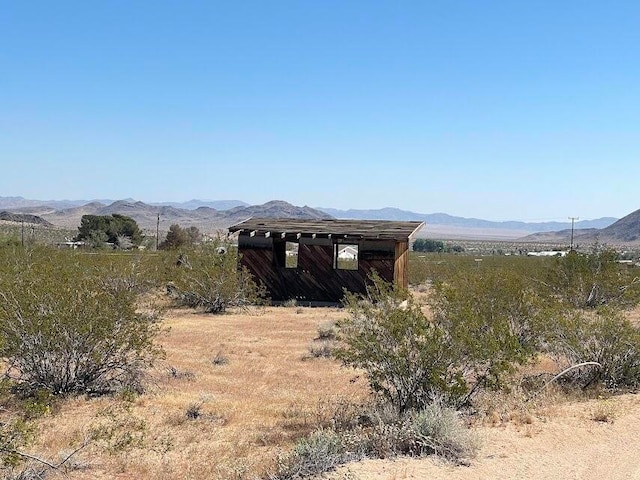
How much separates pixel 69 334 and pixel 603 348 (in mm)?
8258

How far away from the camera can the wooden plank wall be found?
77.7 feet

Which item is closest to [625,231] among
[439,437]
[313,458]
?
[439,437]

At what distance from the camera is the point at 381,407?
28.7 ft

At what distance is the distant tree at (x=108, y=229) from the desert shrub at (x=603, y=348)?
173 ft

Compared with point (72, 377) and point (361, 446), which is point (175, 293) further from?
point (361, 446)

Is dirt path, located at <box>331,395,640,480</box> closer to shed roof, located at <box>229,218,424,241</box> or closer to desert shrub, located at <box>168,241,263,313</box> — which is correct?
shed roof, located at <box>229,218,424,241</box>

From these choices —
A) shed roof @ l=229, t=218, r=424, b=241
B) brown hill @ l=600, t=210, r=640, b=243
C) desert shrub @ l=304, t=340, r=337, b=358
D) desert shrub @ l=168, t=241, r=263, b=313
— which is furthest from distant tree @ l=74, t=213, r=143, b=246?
brown hill @ l=600, t=210, r=640, b=243

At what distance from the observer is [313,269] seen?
79.0 feet

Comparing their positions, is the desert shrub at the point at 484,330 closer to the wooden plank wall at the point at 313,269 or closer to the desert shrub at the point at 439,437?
the desert shrub at the point at 439,437

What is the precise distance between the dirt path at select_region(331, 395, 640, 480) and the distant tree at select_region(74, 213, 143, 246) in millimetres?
54717

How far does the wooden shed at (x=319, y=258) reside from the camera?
2362cm

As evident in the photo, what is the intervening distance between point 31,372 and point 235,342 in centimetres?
667

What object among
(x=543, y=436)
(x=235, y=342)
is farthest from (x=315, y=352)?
(x=543, y=436)

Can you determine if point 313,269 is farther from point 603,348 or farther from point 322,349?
point 603,348
